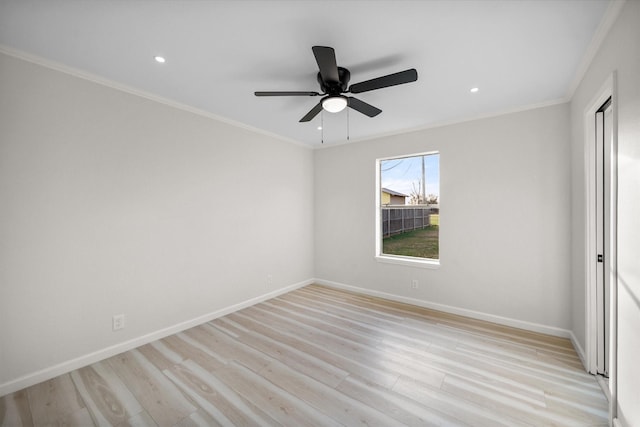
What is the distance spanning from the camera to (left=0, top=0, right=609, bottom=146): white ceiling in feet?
5.15

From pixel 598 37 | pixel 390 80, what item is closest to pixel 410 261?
pixel 390 80

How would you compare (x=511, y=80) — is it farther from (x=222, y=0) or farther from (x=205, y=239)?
(x=205, y=239)

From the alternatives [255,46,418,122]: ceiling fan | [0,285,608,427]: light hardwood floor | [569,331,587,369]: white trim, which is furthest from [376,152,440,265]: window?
[255,46,418,122]: ceiling fan

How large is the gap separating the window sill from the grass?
8 cm

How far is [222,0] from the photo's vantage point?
1.50m

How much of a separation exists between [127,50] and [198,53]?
0.53 m

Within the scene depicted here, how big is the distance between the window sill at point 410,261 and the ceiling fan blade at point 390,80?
8.47 ft

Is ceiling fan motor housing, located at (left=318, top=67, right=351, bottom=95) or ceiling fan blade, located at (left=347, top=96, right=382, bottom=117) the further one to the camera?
ceiling fan blade, located at (left=347, top=96, right=382, bottom=117)

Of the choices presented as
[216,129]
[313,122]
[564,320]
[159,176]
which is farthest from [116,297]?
[564,320]

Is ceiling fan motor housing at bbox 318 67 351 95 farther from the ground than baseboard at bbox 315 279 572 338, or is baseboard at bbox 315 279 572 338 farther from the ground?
ceiling fan motor housing at bbox 318 67 351 95

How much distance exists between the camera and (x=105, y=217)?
95.0 inches

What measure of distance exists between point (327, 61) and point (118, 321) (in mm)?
2953

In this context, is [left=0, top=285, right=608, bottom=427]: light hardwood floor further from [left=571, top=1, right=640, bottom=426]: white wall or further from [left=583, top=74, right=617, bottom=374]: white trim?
[left=571, top=1, right=640, bottom=426]: white wall

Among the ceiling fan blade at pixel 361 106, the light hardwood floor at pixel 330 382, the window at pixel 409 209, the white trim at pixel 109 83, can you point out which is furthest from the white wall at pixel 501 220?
the white trim at pixel 109 83
